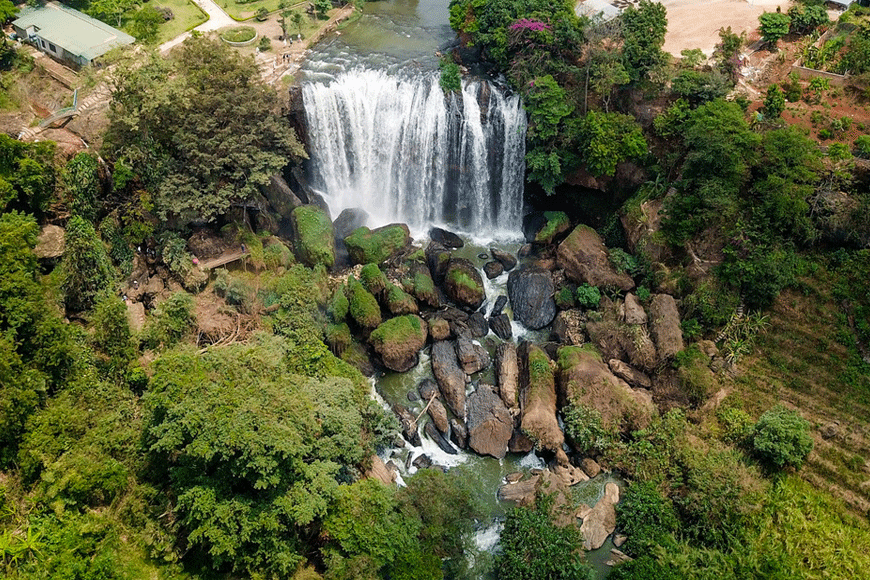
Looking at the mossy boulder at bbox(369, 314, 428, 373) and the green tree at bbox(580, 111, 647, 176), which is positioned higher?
the green tree at bbox(580, 111, 647, 176)

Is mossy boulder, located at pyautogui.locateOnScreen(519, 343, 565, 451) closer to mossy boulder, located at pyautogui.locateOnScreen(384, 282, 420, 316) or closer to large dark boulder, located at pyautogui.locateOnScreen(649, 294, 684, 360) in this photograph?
large dark boulder, located at pyautogui.locateOnScreen(649, 294, 684, 360)

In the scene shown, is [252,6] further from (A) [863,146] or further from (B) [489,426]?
(A) [863,146]

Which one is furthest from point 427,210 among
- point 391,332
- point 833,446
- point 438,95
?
point 833,446

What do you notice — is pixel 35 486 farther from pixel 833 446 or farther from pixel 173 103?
pixel 833 446

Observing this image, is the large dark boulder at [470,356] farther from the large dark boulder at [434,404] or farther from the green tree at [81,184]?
the green tree at [81,184]

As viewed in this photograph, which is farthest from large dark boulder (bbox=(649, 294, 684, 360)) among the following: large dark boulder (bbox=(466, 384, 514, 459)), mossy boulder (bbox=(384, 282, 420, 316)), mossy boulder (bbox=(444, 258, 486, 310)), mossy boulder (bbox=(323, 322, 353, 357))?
mossy boulder (bbox=(323, 322, 353, 357))

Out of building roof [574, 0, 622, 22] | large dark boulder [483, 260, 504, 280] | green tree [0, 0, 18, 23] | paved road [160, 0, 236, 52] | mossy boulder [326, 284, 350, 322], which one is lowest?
large dark boulder [483, 260, 504, 280]

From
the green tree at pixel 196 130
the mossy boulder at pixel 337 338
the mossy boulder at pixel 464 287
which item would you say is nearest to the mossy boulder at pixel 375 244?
the mossy boulder at pixel 464 287
